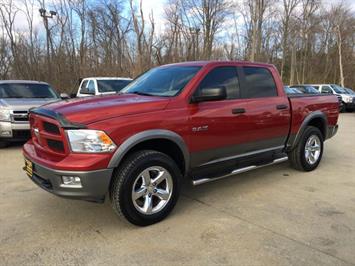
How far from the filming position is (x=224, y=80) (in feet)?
16.3

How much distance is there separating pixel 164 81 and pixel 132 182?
1.64 meters

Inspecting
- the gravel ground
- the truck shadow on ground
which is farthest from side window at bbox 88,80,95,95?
the truck shadow on ground

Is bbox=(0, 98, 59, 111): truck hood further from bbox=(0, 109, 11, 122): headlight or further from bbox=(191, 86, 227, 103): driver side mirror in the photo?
bbox=(191, 86, 227, 103): driver side mirror

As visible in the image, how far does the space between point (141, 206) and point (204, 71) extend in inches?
74.8

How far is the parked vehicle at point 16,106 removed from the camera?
830cm

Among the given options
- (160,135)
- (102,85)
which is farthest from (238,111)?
(102,85)

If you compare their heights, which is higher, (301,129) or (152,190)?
(301,129)

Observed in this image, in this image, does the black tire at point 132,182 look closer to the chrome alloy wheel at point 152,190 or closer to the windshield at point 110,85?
the chrome alloy wheel at point 152,190

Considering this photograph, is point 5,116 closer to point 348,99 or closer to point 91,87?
point 91,87

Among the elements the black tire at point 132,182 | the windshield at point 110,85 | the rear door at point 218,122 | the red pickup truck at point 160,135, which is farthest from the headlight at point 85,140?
the windshield at point 110,85

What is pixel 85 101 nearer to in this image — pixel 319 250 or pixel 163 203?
pixel 163 203

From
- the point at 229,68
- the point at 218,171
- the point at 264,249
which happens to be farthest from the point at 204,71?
the point at 264,249

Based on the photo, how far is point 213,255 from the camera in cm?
340

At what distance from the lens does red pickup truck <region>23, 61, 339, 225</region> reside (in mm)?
3666
